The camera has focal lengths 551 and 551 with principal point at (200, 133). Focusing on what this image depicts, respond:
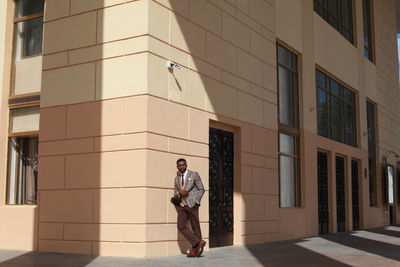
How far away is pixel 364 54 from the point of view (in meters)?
24.9

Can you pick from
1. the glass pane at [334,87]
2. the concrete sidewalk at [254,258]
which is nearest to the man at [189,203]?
the concrete sidewalk at [254,258]

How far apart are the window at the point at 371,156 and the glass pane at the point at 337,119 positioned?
3.95 metres

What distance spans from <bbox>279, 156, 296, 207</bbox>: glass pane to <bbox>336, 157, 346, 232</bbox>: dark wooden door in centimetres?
406

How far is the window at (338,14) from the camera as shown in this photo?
66.1 ft

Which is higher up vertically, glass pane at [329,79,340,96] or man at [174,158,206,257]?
glass pane at [329,79,340,96]

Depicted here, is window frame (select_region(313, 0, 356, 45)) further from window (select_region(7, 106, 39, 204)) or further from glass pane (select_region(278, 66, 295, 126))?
window (select_region(7, 106, 39, 204))

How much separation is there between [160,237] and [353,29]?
54.0 ft

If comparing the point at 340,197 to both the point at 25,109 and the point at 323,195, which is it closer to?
the point at 323,195

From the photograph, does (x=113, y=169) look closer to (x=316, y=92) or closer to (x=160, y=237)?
(x=160, y=237)

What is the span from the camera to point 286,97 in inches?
660

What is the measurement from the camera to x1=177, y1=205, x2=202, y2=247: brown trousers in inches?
404

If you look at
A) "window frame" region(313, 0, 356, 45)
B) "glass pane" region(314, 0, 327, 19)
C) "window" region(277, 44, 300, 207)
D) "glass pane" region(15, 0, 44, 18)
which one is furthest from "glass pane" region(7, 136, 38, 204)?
"glass pane" region(314, 0, 327, 19)

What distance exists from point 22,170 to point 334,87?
498 inches

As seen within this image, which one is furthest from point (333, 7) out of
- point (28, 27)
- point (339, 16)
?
point (28, 27)
